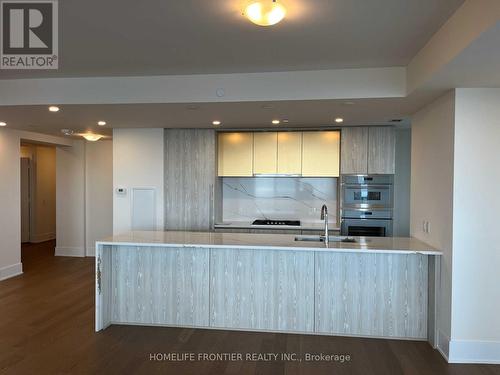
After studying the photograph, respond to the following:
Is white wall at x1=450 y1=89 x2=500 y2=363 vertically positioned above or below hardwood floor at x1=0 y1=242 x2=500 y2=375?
above

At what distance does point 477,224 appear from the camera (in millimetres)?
3152

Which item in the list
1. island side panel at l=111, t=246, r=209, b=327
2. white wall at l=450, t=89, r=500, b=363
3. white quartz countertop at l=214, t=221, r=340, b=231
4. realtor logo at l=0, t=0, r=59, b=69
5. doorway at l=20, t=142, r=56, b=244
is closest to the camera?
realtor logo at l=0, t=0, r=59, b=69

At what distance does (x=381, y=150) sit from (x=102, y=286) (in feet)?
13.3

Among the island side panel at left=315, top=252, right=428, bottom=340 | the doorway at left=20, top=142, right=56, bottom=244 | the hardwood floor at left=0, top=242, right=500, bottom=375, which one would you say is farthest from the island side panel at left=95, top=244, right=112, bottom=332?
the doorway at left=20, top=142, right=56, bottom=244

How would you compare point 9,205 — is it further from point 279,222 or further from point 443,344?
point 443,344

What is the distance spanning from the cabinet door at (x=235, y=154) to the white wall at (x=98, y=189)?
2.62 meters

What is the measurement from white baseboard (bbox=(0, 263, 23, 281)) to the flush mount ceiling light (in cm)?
563

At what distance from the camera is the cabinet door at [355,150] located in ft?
17.9

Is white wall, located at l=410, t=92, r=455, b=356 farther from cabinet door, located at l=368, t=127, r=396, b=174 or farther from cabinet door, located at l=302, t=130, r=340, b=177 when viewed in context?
cabinet door, located at l=302, t=130, r=340, b=177

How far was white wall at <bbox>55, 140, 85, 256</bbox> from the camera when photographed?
733 cm

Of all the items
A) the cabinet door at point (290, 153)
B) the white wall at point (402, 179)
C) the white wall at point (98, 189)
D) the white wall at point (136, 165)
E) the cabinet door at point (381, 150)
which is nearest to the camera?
the cabinet door at point (381, 150)

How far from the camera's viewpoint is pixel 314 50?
122 inches

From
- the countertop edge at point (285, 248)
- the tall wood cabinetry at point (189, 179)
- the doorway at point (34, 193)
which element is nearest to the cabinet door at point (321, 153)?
the tall wood cabinetry at point (189, 179)

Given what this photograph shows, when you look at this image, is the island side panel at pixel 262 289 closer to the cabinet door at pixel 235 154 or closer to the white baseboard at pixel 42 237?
the cabinet door at pixel 235 154
